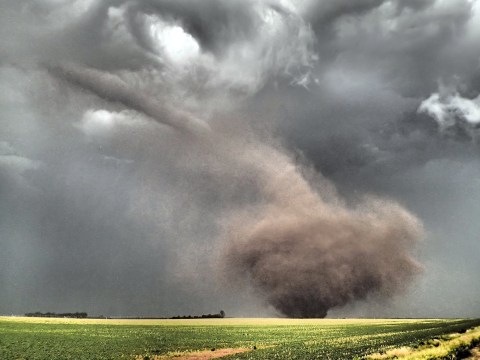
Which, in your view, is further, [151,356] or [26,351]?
[26,351]

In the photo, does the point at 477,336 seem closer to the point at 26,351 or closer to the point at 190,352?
the point at 190,352

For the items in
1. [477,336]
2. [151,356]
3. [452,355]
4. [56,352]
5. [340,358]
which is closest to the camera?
[452,355]

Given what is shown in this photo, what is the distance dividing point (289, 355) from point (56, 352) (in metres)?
28.4

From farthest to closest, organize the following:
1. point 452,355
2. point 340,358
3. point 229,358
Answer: point 229,358 → point 340,358 → point 452,355

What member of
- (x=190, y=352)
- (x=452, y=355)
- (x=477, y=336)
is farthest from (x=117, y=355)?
(x=477, y=336)


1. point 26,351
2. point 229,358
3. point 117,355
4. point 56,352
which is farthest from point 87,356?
point 229,358

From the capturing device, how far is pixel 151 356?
1588 inches

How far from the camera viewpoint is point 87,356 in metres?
40.9

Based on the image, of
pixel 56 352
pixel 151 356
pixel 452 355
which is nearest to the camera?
pixel 452 355

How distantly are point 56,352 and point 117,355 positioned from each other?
29.0 ft

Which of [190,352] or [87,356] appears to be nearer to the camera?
[87,356]

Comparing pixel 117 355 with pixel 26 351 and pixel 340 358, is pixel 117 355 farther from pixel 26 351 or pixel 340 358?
pixel 340 358

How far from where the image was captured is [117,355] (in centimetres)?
4166

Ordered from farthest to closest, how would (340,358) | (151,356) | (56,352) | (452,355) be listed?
1. (56,352)
2. (151,356)
3. (340,358)
4. (452,355)
